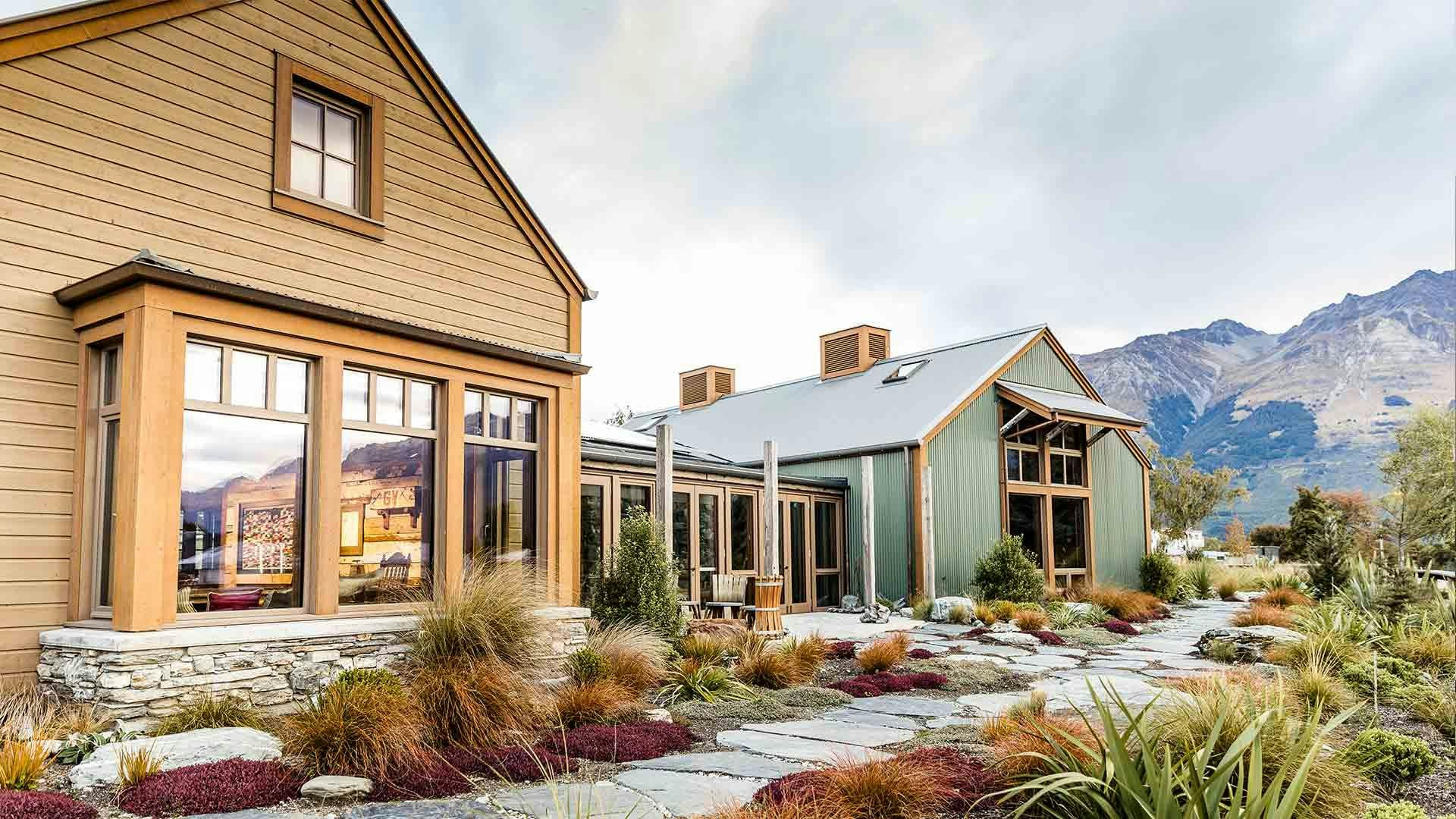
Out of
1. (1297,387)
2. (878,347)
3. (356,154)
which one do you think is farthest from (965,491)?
(1297,387)

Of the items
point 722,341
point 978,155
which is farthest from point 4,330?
point 722,341

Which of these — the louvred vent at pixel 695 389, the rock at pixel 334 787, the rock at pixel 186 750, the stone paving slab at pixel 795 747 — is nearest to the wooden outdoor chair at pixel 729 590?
the stone paving slab at pixel 795 747

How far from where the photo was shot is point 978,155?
21.2 metres

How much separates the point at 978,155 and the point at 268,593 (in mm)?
17849

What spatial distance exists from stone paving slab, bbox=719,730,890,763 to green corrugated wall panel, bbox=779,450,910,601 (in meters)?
11.4

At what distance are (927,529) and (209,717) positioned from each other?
12.9m

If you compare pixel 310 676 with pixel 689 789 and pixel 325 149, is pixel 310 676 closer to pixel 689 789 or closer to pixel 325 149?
pixel 689 789

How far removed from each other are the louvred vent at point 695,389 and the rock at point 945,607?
13.3 meters

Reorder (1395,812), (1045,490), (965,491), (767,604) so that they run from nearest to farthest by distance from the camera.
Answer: (1395,812) → (767,604) → (965,491) → (1045,490)

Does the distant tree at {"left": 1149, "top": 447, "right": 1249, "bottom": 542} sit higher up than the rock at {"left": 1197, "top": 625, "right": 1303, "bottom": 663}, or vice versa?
the distant tree at {"left": 1149, "top": 447, "right": 1249, "bottom": 542}

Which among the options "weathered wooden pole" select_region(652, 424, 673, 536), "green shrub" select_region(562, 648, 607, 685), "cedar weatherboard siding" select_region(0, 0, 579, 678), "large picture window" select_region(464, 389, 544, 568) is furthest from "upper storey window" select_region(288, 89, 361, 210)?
"weathered wooden pole" select_region(652, 424, 673, 536)

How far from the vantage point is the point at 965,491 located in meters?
18.5

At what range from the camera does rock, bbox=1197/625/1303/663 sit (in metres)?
10.4

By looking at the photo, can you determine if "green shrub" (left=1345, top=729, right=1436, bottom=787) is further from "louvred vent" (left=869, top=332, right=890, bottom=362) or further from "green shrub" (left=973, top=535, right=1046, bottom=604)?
"louvred vent" (left=869, top=332, right=890, bottom=362)
